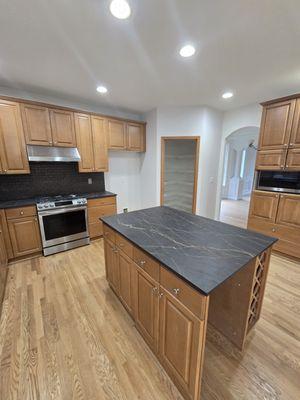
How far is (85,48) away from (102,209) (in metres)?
2.48

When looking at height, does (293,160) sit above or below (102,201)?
above

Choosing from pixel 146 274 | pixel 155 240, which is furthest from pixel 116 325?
pixel 155 240

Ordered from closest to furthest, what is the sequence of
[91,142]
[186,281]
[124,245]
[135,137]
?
[186,281], [124,245], [91,142], [135,137]

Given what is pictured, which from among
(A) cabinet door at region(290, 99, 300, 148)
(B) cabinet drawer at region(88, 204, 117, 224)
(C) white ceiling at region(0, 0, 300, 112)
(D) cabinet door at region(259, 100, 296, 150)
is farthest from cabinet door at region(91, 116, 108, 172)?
(A) cabinet door at region(290, 99, 300, 148)

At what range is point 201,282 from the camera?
93 cm

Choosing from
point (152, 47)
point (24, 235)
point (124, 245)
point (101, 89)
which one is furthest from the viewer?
point (101, 89)

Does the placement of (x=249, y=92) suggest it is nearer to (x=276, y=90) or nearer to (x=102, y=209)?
(x=276, y=90)

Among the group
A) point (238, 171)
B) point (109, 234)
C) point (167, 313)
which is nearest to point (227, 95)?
point (109, 234)

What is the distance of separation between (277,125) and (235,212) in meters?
3.44

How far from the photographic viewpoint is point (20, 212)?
8.79 feet

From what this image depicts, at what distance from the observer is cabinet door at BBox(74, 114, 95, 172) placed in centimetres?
324

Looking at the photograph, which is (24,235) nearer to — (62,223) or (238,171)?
(62,223)

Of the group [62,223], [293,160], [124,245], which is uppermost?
[293,160]

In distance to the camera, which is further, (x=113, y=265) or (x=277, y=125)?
(x=277, y=125)
